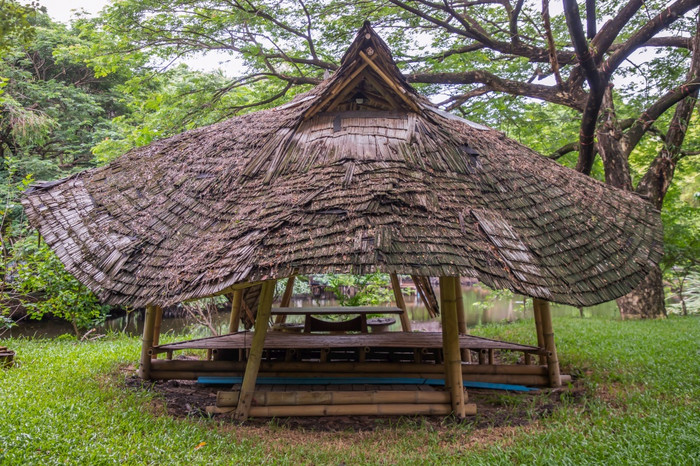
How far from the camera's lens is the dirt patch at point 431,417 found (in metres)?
4.98

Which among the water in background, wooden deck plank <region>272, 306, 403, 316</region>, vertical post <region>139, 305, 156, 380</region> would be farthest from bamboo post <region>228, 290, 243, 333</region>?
the water in background

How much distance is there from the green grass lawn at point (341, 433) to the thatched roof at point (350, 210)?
120 cm

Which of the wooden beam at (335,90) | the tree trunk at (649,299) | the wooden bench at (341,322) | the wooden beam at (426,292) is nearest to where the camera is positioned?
the wooden beam at (335,90)

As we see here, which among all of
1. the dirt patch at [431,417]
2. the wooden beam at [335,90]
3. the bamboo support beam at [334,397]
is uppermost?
the wooden beam at [335,90]

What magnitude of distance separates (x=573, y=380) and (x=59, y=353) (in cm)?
811

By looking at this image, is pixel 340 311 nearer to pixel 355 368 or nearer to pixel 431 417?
pixel 355 368

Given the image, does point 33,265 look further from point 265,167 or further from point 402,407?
point 402,407

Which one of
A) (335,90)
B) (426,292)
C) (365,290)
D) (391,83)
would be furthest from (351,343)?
(365,290)

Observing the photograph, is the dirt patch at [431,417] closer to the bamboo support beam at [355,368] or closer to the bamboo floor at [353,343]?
the bamboo support beam at [355,368]

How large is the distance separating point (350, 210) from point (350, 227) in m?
0.25

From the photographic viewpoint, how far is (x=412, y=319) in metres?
20.1

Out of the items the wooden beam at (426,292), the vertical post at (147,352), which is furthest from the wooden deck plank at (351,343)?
the wooden beam at (426,292)

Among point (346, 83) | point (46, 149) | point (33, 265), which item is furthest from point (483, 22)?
point (46, 149)

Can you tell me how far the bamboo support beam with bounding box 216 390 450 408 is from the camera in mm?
5199
